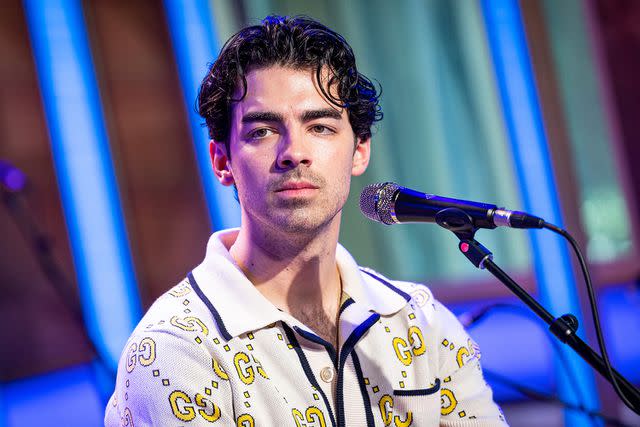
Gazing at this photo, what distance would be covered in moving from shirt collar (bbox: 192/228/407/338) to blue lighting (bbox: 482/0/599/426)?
4.82 ft

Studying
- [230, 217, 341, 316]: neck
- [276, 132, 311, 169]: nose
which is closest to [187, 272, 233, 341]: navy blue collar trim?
[230, 217, 341, 316]: neck

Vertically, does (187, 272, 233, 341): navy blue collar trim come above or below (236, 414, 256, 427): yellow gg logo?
above

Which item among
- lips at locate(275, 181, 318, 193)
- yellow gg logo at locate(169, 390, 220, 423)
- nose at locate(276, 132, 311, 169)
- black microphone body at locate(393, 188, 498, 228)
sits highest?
nose at locate(276, 132, 311, 169)

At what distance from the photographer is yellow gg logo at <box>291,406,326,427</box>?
1.61 meters

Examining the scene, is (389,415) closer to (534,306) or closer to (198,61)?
(534,306)

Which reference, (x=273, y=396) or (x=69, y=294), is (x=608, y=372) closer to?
(x=273, y=396)

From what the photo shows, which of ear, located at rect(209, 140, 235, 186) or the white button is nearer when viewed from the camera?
the white button

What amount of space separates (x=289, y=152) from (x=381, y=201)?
0.31 m

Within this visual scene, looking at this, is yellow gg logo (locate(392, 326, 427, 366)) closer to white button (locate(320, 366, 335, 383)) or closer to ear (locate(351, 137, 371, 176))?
white button (locate(320, 366, 335, 383))

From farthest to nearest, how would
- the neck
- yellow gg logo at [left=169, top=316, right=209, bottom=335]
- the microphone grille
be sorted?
the neck
yellow gg logo at [left=169, top=316, right=209, bottom=335]
the microphone grille

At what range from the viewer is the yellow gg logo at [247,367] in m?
1.61

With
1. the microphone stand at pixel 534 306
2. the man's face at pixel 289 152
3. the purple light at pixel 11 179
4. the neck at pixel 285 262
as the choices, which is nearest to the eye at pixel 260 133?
the man's face at pixel 289 152

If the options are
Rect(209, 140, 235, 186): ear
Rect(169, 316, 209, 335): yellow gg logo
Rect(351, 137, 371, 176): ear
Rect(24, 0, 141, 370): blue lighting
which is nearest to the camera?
Rect(169, 316, 209, 335): yellow gg logo

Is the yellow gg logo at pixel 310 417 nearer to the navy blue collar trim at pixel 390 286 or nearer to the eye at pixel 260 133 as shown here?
the navy blue collar trim at pixel 390 286
